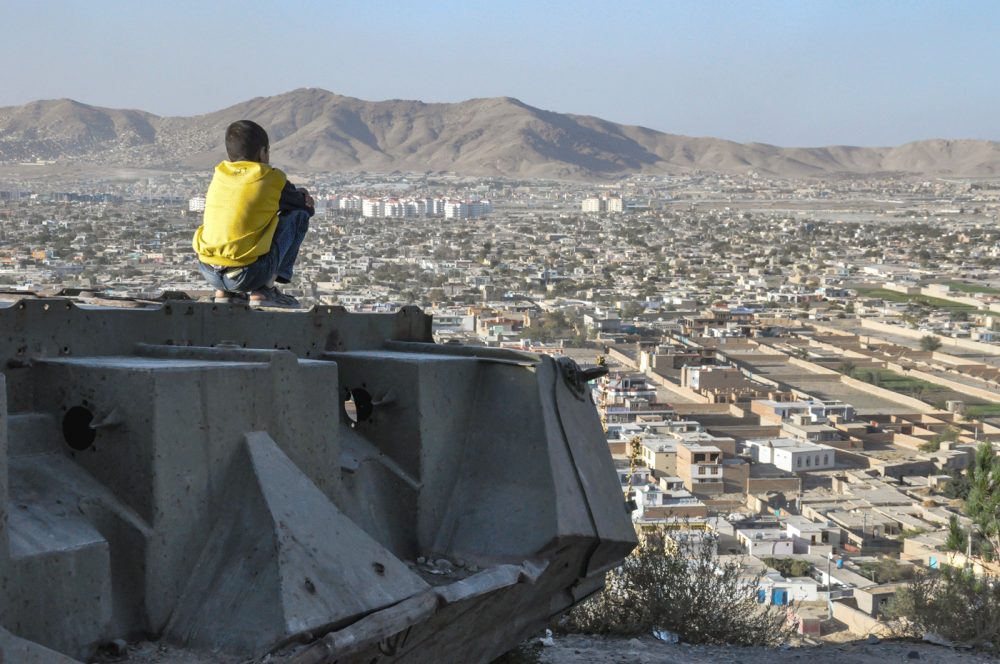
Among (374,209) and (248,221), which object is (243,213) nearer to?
(248,221)

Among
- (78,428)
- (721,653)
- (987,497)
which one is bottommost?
(987,497)

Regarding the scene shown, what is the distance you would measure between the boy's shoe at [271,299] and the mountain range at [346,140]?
148827 mm

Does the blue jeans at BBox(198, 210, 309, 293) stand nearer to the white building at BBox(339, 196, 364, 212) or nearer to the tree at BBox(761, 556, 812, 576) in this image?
the tree at BBox(761, 556, 812, 576)

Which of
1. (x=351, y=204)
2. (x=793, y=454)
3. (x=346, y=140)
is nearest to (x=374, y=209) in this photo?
(x=351, y=204)

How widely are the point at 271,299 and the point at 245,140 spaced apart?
63cm

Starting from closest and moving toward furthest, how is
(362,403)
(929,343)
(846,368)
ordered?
(362,403), (846,368), (929,343)

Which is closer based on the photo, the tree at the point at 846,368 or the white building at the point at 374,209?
the tree at the point at 846,368

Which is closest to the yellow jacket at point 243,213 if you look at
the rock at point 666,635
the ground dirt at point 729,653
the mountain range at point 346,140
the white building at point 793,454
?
the ground dirt at point 729,653

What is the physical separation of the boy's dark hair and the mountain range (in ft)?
488

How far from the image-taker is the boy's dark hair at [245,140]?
4848 millimetres

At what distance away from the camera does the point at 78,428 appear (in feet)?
11.7

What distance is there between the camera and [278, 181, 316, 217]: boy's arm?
193 inches

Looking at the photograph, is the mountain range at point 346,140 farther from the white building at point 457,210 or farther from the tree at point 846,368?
the tree at point 846,368

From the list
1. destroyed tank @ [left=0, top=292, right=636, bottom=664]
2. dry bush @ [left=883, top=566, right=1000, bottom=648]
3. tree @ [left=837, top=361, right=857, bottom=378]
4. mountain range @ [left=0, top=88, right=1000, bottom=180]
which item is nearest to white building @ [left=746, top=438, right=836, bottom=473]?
tree @ [left=837, top=361, right=857, bottom=378]
